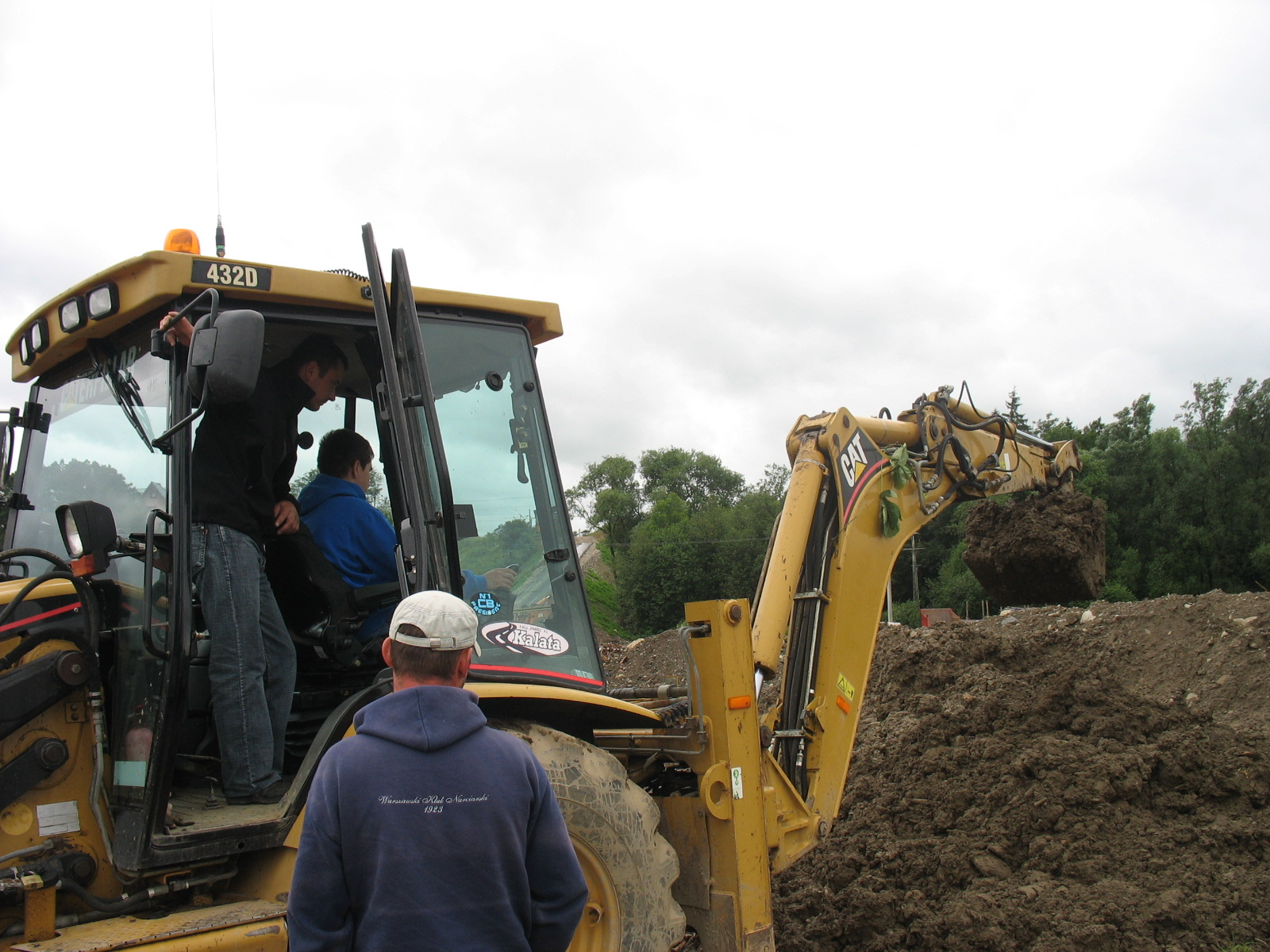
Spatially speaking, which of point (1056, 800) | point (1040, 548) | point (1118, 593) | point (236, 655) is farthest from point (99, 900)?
point (1118, 593)

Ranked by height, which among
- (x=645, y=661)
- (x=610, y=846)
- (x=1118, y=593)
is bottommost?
(x=1118, y=593)

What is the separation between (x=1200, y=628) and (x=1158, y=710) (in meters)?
1.74

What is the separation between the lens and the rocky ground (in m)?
4.71

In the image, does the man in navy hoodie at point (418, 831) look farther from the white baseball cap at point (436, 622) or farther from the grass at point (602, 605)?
the grass at point (602, 605)

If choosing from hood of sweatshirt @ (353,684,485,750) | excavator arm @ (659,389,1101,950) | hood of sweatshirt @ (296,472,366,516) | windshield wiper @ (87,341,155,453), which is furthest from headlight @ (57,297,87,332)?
excavator arm @ (659,389,1101,950)

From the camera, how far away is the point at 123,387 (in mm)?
3438

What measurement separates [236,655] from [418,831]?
5.06 ft

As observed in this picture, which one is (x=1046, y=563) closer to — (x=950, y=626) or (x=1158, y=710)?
(x=1158, y=710)

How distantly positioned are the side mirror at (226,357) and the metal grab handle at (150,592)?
0.50 meters

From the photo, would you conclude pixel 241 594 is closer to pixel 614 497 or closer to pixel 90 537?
pixel 90 537

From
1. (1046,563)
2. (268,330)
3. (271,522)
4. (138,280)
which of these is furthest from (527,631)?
(1046,563)

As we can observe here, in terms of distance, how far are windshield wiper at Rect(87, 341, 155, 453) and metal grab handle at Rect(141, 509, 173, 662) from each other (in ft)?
0.96

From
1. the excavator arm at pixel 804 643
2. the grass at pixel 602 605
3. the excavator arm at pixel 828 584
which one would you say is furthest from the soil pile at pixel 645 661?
the excavator arm at pixel 828 584

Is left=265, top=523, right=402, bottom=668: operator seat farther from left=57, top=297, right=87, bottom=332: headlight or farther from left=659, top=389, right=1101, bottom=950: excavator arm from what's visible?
left=659, top=389, right=1101, bottom=950: excavator arm
